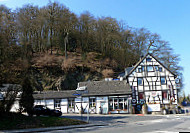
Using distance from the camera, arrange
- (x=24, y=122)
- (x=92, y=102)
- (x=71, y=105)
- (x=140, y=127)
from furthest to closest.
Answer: (x=71, y=105)
(x=92, y=102)
(x=24, y=122)
(x=140, y=127)

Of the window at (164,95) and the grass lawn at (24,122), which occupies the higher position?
the window at (164,95)

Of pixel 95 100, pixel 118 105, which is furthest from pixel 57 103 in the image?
pixel 118 105

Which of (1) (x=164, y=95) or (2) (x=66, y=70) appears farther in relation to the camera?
Answer: (2) (x=66, y=70)

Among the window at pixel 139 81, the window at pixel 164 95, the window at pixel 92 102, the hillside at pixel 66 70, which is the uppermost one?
the hillside at pixel 66 70

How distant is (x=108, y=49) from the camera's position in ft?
163

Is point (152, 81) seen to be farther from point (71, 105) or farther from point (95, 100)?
point (71, 105)

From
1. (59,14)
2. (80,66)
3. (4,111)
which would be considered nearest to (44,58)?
(80,66)

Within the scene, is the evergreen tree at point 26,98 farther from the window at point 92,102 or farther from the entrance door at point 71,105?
the window at point 92,102

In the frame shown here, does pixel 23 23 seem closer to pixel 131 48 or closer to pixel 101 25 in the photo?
pixel 101 25

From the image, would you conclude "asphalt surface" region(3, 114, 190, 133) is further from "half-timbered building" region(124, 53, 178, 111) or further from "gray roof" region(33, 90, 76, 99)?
"gray roof" region(33, 90, 76, 99)

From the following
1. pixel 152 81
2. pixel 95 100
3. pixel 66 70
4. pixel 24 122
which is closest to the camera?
pixel 24 122

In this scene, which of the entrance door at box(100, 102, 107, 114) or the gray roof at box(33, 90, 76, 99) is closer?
the entrance door at box(100, 102, 107, 114)

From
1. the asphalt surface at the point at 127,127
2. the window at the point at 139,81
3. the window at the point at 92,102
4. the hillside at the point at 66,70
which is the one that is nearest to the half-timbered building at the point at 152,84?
the window at the point at 139,81

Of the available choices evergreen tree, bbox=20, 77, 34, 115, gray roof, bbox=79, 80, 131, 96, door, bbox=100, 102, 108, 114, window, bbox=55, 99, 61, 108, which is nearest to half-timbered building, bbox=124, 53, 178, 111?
gray roof, bbox=79, 80, 131, 96
